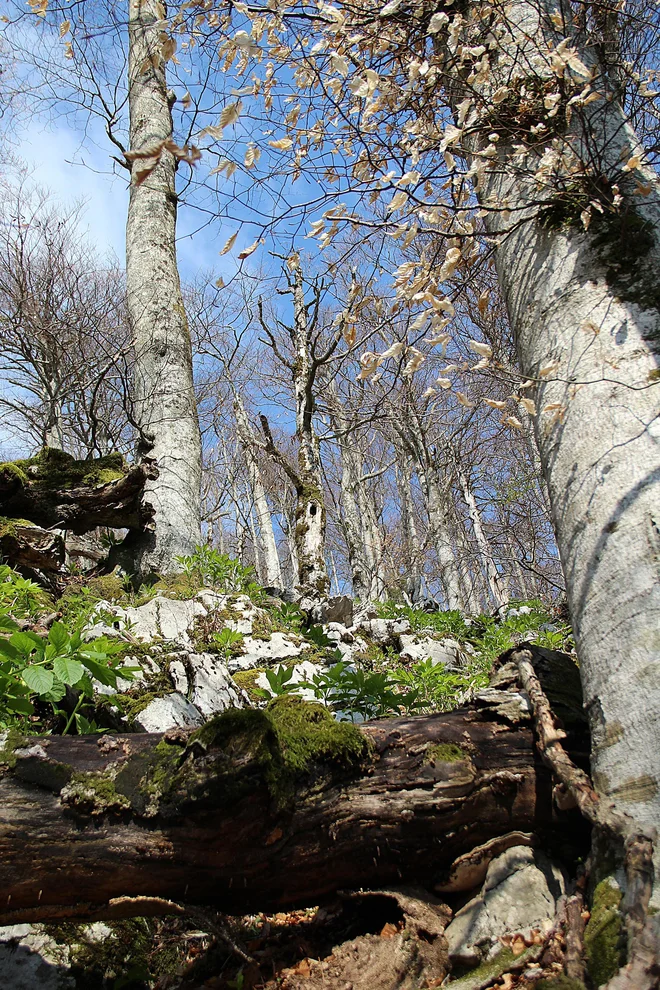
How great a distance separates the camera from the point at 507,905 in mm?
1783

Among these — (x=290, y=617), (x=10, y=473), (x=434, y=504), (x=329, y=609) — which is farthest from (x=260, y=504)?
(x=10, y=473)

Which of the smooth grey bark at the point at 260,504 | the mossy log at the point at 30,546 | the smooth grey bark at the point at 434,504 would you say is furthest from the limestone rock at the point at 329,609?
the smooth grey bark at the point at 260,504

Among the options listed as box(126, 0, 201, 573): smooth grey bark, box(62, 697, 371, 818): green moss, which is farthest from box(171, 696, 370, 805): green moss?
box(126, 0, 201, 573): smooth grey bark

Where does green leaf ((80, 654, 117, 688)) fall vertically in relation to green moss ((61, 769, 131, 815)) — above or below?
above

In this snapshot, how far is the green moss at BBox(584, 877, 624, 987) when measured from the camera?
51.3 inches

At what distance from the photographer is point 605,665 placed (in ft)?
5.62

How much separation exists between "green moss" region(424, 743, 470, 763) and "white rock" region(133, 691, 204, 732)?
1224mm

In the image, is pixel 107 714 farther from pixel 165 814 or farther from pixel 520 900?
pixel 520 900

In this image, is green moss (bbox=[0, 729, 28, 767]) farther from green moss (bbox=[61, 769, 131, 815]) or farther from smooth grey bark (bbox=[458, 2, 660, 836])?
smooth grey bark (bbox=[458, 2, 660, 836])

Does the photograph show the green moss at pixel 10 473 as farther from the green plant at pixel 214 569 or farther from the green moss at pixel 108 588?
the green plant at pixel 214 569

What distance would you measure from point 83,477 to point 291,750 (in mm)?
4046

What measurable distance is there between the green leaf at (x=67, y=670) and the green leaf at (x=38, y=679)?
36 millimetres

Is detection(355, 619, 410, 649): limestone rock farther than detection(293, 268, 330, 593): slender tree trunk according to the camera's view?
No

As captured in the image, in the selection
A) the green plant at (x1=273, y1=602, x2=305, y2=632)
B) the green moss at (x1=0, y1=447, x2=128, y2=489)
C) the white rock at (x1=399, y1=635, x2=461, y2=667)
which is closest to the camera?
the green moss at (x1=0, y1=447, x2=128, y2=489)
